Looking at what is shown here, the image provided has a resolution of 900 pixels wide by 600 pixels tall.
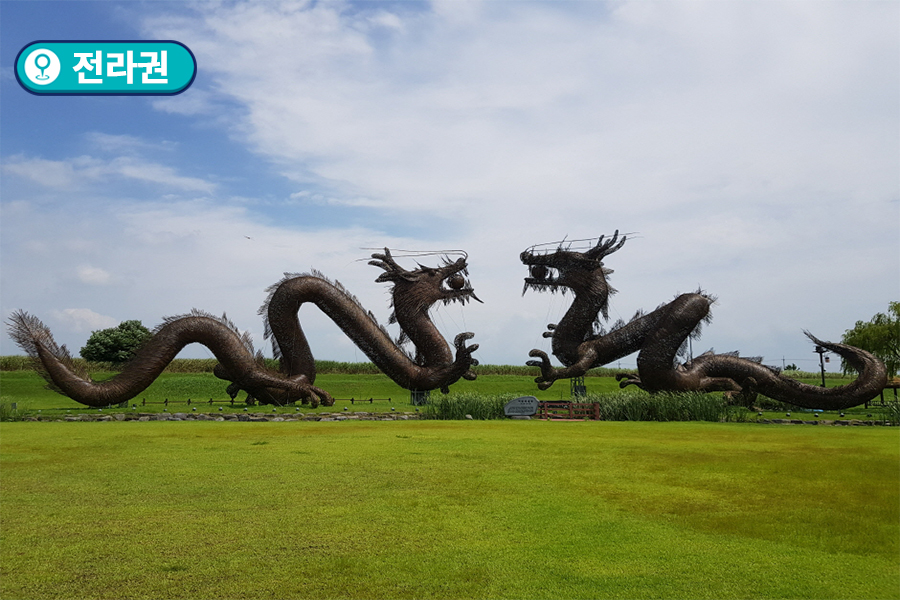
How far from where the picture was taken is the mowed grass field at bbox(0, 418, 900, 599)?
15.1 ft

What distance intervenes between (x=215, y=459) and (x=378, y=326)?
12678mm

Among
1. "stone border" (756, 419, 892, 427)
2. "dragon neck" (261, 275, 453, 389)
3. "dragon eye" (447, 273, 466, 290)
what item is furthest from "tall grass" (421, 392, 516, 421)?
"stone border" (756, 419, 892, 427)

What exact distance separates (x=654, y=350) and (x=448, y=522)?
16941mm

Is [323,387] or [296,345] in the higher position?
[296,345]

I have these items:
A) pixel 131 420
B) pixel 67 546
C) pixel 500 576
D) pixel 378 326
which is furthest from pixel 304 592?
pixel 378 326

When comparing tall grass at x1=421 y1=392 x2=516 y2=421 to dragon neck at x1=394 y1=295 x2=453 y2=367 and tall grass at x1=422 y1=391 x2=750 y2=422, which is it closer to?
tall grass at x1=422 y1=391 x2=750 y2=422

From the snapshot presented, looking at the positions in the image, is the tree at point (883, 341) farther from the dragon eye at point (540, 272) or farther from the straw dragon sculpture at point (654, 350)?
the dragon eye at point (540, 272)

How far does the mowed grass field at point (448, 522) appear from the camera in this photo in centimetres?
461

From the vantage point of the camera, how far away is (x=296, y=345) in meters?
21.7

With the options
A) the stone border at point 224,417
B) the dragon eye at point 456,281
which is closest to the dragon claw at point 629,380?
the dragon eye at point 456,281

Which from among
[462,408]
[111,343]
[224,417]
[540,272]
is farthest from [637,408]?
[111,343]

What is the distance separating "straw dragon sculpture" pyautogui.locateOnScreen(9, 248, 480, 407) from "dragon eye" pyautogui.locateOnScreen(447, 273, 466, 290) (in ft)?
0.12

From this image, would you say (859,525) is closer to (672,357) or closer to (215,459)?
(215,459)

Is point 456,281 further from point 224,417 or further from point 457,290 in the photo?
point 224,417
